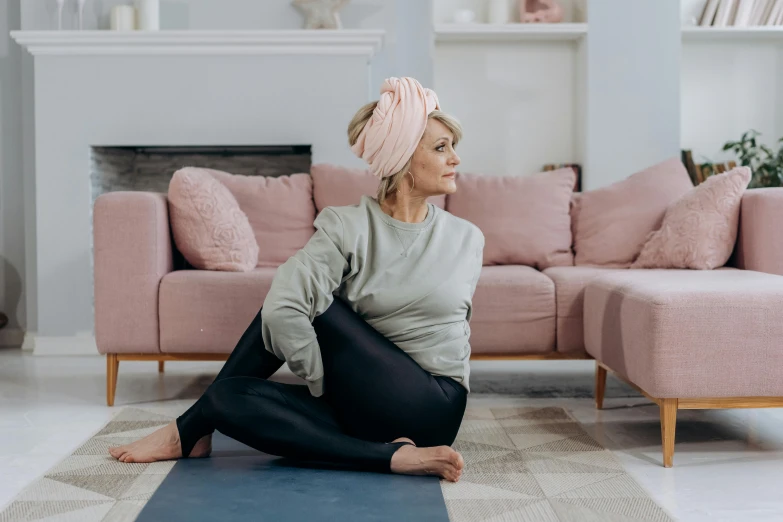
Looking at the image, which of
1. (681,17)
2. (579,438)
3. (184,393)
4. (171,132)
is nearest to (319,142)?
(171,132)

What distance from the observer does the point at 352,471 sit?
210cm

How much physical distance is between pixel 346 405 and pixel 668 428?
2.79ft

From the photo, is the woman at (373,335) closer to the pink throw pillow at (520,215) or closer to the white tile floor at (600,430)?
the white tile floor at (600,430)

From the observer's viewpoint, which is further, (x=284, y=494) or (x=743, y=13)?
(x=743, y=13)

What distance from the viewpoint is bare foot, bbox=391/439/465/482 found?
1996 millimetres

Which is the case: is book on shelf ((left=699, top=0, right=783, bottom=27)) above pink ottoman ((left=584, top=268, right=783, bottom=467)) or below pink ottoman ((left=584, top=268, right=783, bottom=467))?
above

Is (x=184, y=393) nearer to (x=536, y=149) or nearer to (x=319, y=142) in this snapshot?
(x=319, y=142)

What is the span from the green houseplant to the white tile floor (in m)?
1.58

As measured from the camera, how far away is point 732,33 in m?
4.72

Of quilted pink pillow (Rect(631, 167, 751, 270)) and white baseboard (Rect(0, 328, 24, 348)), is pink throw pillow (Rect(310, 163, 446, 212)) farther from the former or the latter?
white baseboard (Rect(0, 328, 24, 348))

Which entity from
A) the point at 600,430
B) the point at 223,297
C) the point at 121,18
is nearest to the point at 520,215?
the point at 600,430

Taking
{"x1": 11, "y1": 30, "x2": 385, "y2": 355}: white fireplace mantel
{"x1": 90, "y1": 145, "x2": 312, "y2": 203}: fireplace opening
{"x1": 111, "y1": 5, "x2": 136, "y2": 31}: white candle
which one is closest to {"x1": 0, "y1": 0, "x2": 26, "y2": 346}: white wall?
{"x1": 11, "y1": 30, "x2": 385, "y2": 355}: white fireplace mantel

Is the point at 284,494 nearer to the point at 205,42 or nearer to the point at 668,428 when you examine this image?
the point at 668,428

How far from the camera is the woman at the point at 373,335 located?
2012 mm
